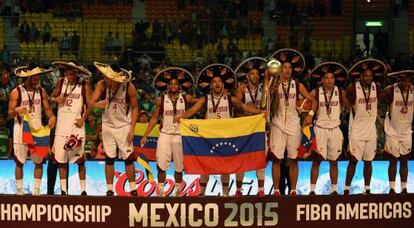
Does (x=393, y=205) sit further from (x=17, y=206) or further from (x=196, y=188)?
(x=17, y=206)

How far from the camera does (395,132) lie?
13352 mm

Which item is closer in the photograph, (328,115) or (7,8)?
(328,115)

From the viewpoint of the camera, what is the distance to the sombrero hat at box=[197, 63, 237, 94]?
1302 centimetres

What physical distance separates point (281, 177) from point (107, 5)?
38.2 ft

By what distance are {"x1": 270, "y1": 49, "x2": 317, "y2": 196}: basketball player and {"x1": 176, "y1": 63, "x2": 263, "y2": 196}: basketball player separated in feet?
1.08

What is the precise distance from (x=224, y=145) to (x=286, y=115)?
97 centimetres

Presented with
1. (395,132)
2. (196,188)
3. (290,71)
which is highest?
(290,71)

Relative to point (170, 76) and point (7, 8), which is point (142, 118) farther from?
point (7, 8)

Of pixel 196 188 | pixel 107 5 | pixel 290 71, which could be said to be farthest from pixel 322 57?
pixel 290 71

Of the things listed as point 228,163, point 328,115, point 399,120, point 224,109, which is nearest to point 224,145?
Result: point 228,163

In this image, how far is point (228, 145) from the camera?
13133 mm

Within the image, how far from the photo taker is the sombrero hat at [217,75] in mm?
13016

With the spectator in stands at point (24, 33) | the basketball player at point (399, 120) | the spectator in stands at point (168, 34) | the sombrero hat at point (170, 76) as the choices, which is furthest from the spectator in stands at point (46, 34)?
the basketball player at point (399, 120)

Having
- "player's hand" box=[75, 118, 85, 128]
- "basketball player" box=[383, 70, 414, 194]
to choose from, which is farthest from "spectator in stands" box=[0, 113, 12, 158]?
"basketball player" box=[383, 70, 414, 194]
